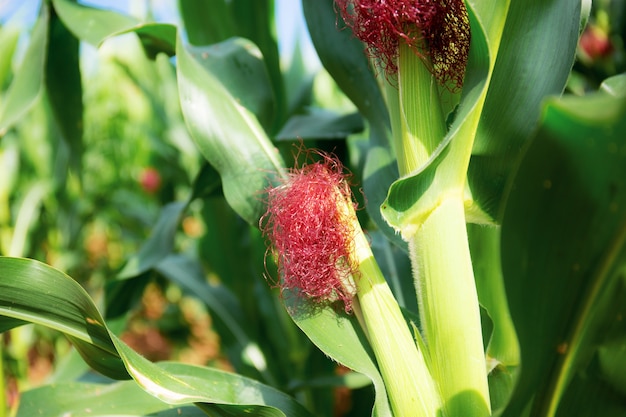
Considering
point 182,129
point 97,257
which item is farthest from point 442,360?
point 97,257

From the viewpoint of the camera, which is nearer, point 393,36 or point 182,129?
point 393,36

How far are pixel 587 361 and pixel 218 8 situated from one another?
0.99 m

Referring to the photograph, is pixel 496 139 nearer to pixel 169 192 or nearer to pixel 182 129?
pixel 169 192

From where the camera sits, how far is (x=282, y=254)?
69cm

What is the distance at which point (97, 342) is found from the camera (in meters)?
0.70

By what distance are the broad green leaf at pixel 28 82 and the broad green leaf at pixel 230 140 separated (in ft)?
0.91

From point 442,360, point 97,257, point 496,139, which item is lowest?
point 97,257

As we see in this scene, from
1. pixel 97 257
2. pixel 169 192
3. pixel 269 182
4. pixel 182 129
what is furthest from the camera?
pixel 97 257

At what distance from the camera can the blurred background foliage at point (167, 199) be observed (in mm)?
1174

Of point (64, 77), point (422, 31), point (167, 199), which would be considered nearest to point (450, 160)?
point (422, 31)

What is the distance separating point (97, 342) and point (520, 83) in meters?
0.54

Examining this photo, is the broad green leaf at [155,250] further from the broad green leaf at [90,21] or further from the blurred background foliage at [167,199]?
the broad green leaf at [90,21]

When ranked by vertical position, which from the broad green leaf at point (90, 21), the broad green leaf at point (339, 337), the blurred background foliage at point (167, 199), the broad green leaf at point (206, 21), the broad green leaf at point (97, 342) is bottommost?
the blurred background foliage at point (167, 199)

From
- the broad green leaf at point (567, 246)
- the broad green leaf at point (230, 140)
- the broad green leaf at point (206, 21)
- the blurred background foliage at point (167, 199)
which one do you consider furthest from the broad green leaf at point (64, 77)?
the broad green leaf at point (567, 246)
